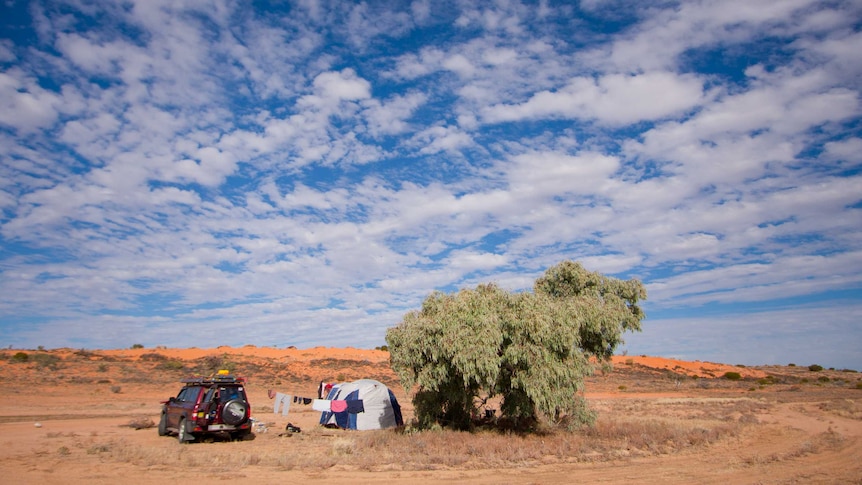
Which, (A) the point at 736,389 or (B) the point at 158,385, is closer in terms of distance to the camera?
(B) the point at 158,385

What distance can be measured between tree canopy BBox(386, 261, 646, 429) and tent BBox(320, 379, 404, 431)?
4.68 meters

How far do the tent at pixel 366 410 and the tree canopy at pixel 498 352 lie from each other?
15.4ft

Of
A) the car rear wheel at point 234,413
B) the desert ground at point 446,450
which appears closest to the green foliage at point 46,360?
the desert ground at point 446,450

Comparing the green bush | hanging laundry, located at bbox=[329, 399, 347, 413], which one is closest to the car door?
hanging laundry, located at bbox=[329, 399, 347, 413]

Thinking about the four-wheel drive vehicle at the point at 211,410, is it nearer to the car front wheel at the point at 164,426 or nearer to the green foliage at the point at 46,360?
the car front wheel at the point at 164,426

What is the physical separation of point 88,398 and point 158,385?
23.1 feet

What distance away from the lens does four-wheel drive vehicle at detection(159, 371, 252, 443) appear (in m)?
17.7

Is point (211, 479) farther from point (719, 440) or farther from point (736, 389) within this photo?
point (736, 389)

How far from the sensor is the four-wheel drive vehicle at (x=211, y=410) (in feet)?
58.0

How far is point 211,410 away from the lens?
17.9 m

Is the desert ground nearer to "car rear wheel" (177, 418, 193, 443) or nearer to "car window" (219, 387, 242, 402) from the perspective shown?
"car rear wheel" (177, 418, 193, 443)

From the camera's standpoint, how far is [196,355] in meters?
61.8

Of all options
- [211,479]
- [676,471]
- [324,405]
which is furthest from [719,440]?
[211,479]

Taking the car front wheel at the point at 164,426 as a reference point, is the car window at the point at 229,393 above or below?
above
